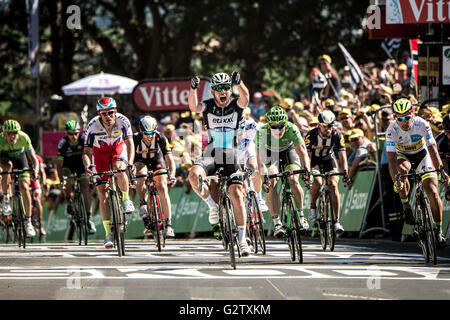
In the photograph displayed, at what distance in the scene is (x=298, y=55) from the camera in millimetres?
37562

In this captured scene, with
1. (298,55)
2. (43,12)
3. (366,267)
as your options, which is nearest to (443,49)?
(366,267)

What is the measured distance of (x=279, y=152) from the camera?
46.6ft

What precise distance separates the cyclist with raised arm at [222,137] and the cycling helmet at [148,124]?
3.70 meters

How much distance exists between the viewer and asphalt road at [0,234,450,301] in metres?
9.12

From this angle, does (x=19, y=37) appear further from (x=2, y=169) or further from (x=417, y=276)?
(x=417, y=276)

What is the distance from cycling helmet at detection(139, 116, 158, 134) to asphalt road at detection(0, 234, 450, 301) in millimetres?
1962

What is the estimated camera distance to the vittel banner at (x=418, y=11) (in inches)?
698

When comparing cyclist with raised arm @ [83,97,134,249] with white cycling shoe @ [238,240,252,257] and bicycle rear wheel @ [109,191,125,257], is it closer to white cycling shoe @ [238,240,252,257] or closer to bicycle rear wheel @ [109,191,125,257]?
bicycle rear wheel @ [109,191,125,257]

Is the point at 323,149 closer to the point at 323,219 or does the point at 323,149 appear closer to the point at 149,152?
the point at 323,219

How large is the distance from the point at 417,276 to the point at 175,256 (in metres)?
4.35

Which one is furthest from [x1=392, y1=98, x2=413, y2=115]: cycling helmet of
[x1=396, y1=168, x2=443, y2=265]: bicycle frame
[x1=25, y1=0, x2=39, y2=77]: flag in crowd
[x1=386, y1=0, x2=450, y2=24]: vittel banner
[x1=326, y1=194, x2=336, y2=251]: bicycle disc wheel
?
[x1=25, y1=0, x2=39, y2=77]: flag in crowd

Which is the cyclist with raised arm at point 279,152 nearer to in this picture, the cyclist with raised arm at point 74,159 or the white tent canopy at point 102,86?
the cyclist with raised arm at point 74,159

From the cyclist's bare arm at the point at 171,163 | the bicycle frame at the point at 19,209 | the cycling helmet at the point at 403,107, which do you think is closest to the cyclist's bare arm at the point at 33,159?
the bicycle frame at the point at 19,209

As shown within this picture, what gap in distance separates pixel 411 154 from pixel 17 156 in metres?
7.84
